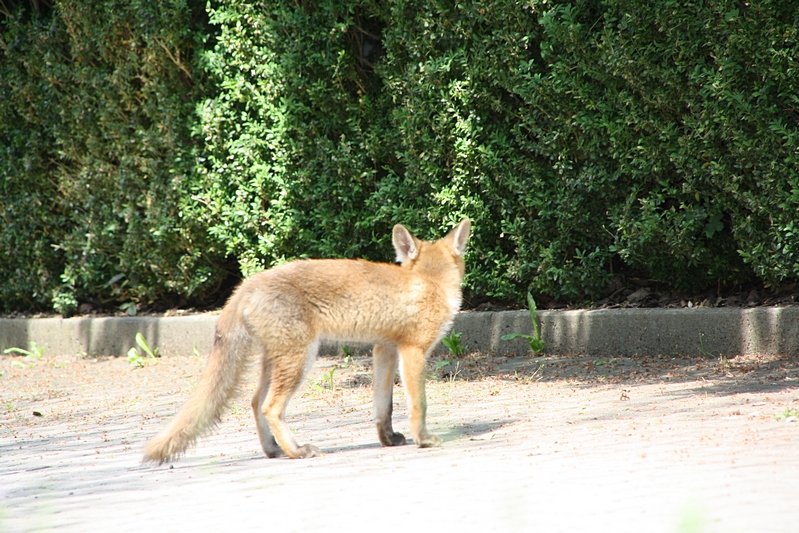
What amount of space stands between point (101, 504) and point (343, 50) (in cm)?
636

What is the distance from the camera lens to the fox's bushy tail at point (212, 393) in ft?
15.7

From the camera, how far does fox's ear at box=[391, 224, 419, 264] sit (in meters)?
5.79

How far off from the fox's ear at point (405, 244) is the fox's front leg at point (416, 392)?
71cm

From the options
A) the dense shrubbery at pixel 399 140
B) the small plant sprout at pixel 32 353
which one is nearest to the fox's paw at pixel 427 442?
the dense shrubbery at pixel 399 140

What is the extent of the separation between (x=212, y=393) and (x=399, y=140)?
4.67 metres

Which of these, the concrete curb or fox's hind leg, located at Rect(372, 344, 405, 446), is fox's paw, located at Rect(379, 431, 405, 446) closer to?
fox's hind leg, located at Rect(372, 344, 405, 446)

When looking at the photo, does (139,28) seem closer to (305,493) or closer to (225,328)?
(225,328)

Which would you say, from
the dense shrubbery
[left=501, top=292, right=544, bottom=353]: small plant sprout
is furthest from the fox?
the dense shrubbery

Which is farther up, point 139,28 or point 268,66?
point 139,28

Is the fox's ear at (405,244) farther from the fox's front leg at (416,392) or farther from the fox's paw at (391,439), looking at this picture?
the fox's paw at (391,439)

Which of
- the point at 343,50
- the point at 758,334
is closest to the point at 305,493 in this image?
the point at 758,334

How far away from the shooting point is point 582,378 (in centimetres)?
732

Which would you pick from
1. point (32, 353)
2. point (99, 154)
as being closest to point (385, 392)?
point (99, 154)

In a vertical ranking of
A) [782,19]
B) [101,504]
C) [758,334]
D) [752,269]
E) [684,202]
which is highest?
[782,19]
